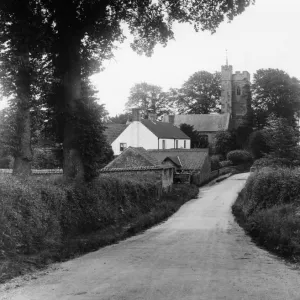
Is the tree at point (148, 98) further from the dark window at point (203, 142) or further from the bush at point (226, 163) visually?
the bush at point (226, 163)

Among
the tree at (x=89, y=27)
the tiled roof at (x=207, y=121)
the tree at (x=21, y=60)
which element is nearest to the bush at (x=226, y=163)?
the tiled roof at (x=207, y=121)

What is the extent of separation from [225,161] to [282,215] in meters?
53.4

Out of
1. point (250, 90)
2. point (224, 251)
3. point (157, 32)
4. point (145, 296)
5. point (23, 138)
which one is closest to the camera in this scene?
point (145, 296)

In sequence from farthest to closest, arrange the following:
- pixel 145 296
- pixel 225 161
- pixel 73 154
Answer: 1. pixel 225 161
2. pixel 73 154
3. pixel 145 296

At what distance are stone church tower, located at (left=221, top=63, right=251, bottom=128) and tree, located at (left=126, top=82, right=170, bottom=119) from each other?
52.2 feet

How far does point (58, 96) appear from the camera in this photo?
19.8 metres

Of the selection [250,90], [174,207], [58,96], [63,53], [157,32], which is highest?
[250,90]

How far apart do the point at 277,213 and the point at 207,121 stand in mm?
70389

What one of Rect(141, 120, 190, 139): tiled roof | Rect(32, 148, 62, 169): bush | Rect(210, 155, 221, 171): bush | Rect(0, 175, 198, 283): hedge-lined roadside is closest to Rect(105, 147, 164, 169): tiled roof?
Rect(32, 148, 62, 169): bush

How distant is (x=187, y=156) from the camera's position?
54.9 m

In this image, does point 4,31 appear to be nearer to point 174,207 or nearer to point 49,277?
point 49,277

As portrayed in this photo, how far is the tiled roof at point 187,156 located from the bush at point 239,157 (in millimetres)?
14700

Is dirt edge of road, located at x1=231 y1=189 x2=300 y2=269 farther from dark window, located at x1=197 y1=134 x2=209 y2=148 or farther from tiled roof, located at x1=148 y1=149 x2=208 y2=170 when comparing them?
dark window, located at x1=197 y1=134 x2=209 y2=148

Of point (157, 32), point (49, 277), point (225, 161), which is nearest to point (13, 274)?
point (49, 277)
